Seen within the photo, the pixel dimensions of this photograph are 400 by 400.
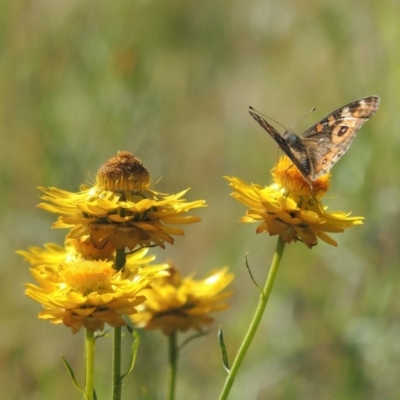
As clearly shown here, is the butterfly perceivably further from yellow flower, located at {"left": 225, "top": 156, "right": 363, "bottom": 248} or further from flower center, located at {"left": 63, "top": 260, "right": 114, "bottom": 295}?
flower center, located at {"left": 63, "top": 260, "right": 114, "bottom": 295}

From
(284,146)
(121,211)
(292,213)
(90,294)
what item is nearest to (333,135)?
(284,146)

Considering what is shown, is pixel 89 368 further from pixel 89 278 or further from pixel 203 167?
pixel 203 167

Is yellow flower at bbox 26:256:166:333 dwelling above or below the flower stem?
above

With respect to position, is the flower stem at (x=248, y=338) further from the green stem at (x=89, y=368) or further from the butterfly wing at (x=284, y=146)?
the butterfly wing at (x=284, y=146)

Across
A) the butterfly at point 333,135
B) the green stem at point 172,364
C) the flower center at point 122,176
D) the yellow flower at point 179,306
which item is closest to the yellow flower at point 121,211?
the flower center at point 122,176

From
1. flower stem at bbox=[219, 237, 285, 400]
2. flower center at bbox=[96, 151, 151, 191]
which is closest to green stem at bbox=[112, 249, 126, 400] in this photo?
flower stem at bbox=[219, 237, 285, 400]

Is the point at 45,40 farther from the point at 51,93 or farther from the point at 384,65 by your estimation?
the point at 384,65

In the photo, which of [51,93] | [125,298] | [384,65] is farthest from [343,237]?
[125,298]
